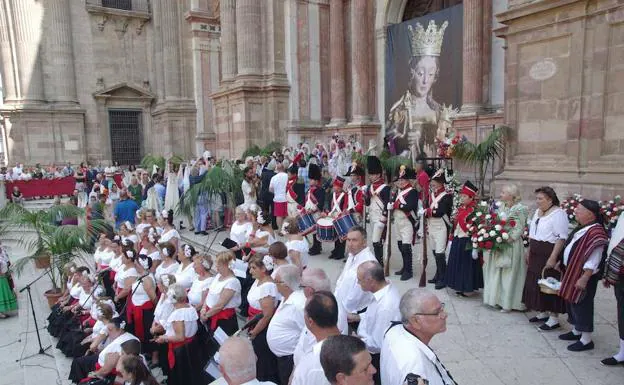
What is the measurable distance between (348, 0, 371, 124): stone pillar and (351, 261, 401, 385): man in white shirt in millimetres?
12935

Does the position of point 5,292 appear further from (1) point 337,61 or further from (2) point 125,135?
(2) point 125,135

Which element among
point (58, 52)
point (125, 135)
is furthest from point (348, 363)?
point (125, 135)

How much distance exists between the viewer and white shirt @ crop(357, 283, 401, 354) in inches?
143

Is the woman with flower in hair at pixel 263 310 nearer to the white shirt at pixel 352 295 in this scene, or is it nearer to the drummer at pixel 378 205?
the white shirt at pixel 352 295

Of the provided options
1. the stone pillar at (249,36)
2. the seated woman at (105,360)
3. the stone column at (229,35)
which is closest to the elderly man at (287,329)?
the seated woman at (105,360)

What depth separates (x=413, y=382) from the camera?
2.44m

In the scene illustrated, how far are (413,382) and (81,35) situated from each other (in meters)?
31.6

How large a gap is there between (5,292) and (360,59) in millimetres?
12597

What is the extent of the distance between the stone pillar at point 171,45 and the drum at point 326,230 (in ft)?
74.5

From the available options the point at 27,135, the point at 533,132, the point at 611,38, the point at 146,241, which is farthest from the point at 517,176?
the point at 27,135

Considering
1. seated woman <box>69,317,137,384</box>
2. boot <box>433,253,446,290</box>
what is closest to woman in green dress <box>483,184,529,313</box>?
boot <box>433,253,446,290</box>

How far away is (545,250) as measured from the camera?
18.0ft

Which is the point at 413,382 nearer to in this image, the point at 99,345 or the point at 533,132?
the point at 99,345

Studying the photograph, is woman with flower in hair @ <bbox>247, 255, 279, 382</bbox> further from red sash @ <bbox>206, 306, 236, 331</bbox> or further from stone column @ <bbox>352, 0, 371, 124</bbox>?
stone column @ <bbox>352, 0, 371, 124</bbox>
